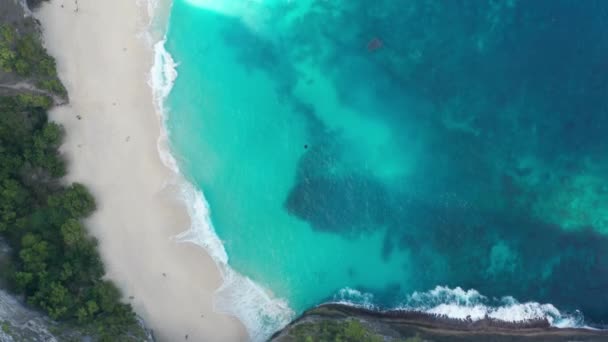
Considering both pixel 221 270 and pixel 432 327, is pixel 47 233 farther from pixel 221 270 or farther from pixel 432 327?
pixel 432 327

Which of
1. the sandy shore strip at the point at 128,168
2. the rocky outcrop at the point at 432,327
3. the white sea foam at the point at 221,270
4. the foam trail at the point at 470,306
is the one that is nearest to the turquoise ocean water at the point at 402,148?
the foam trail at the point at 470,306

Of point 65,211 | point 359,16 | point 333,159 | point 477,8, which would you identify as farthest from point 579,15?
point 65,211

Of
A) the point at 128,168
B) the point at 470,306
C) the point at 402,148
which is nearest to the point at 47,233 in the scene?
the point at 128,168

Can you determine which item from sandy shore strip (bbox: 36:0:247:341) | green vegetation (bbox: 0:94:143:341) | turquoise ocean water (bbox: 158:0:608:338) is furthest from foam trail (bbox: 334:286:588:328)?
green vegetation (bbox: 0:94:143:341)

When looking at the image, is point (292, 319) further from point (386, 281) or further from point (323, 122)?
point (323, 122)

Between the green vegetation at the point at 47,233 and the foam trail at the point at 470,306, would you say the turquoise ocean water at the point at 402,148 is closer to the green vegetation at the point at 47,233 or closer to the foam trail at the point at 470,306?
the foam trail at the point at 470,306

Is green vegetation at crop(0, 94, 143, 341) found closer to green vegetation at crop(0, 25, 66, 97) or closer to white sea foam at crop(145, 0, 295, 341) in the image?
green vegetation at crop(0, 25, 66, 97)
